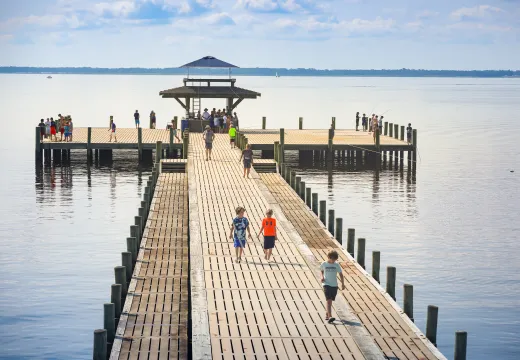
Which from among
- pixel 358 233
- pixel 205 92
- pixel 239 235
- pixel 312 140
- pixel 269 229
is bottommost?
pixel 358 233

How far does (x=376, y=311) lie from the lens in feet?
68.8

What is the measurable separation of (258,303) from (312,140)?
141 feet

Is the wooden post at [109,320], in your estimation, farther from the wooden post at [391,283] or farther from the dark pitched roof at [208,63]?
the dark pitched roof at [208,63]

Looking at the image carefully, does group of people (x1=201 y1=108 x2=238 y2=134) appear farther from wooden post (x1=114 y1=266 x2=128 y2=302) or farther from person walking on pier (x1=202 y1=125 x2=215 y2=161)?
wooden post (x1=114 y1=266 x2=128 y2=302)

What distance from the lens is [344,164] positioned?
62.8 m

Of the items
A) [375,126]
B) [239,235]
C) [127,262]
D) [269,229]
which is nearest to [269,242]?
[269,229]

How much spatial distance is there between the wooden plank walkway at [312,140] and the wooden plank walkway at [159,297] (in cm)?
2542

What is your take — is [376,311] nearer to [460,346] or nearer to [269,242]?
[460,346]

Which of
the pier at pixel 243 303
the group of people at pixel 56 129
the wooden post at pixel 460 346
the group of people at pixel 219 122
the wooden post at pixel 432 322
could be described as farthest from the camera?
the group of people at pixel 219 122

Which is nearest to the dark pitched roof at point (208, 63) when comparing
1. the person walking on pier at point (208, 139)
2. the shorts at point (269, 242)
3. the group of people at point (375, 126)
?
the group of people at point (375, 126)

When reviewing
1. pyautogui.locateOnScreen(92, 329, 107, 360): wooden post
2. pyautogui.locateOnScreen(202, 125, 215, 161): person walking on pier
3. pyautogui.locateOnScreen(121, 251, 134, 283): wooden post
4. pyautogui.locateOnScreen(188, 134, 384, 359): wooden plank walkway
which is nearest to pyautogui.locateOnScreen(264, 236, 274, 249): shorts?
pyautogui.locateOnScreen(188, 134, 384, 359): wooden plank walkway

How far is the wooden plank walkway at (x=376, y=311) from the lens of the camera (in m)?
18.4

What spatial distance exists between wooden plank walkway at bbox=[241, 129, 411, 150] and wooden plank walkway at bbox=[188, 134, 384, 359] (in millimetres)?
28488

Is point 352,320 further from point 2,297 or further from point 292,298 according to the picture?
point 2,297
